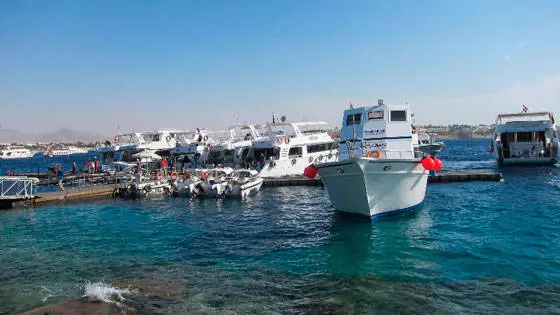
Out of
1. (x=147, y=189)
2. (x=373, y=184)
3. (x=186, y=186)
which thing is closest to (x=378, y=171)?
(x=373, y=184)

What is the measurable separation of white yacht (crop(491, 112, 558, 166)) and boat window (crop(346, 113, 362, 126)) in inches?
995

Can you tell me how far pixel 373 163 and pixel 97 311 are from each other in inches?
489

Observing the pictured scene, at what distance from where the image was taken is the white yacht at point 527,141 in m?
40.7

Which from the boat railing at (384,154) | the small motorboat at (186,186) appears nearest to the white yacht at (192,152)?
the small motorboat at (186,186)

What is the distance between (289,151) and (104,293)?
2875 centimetres

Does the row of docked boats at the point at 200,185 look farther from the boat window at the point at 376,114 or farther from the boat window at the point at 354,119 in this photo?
the boat window at the point at 376,114

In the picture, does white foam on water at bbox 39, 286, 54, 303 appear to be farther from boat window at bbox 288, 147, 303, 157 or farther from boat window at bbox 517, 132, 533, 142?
boat window at bbox 517, 132, 533, 142

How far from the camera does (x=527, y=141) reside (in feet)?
141

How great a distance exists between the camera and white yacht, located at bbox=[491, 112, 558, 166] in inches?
1601

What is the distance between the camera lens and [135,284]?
38.7 feet

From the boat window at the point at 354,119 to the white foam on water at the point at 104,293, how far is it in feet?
53.0

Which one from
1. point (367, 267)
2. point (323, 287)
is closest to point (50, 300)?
point (323, 287)

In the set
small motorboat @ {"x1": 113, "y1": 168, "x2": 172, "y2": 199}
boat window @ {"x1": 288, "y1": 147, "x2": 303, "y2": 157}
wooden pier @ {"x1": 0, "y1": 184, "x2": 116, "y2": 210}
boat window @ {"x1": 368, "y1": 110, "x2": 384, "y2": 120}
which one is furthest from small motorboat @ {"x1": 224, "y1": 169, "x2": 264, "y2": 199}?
boat window @ {"x1": 368, "y1": 110, "x2": 384, "y2": 120}

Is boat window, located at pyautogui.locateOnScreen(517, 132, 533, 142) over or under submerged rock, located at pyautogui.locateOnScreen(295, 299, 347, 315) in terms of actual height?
over
